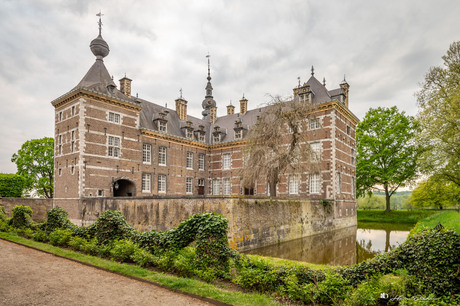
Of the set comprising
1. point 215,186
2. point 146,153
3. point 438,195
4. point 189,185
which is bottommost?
point 438,195

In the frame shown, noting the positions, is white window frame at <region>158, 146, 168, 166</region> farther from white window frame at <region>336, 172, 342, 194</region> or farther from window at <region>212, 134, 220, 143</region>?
white window frame at <region>336, 172, 342, 194</region>

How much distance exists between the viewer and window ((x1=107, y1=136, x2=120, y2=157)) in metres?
21.7

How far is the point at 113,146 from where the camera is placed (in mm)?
21797

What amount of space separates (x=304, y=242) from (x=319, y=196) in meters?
7.22

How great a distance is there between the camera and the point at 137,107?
23.5m

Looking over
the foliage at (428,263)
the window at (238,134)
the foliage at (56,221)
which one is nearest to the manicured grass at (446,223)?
the foliage at (428,263)

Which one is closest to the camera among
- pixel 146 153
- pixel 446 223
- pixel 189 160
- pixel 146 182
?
pixel 446 223

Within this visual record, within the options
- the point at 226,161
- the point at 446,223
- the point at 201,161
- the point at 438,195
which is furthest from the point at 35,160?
the point at 438,195

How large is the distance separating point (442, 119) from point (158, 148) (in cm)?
2088

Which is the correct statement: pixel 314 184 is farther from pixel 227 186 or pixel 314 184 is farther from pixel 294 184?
pixel 227 186

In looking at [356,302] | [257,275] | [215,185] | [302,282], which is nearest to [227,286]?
[257,275]

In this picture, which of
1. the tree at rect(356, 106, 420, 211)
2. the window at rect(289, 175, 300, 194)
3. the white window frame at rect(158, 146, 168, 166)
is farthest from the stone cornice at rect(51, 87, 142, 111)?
the tree at rect(356, 106, 420, 211)

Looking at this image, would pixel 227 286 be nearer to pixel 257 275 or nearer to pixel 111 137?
pixel 257 275

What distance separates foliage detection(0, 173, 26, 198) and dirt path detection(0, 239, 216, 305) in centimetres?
2728
